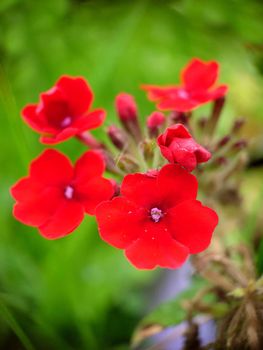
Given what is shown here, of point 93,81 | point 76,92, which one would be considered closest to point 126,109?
point 76,92

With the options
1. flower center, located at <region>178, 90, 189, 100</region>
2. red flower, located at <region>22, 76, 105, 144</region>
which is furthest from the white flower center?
flower center, located at <region>178, 90, 189, 100</region>

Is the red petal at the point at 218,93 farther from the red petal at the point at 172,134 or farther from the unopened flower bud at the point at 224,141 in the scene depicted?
the red petal at the point at 172,134

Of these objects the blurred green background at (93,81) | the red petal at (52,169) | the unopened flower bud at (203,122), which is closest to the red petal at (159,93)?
→ the unopened flower bud at (203,122)

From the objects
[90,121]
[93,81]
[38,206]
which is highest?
[90,121]

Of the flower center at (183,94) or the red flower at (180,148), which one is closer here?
the red flower at (180,148)

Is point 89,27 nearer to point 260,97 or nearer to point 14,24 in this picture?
point 14,24

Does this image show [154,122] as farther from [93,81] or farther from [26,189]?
[93,81]

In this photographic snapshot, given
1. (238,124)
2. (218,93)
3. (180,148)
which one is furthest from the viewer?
(238,124)

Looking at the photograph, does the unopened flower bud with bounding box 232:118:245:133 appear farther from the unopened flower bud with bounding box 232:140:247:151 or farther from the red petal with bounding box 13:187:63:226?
the red petal with bounding box 13:187:63:226
